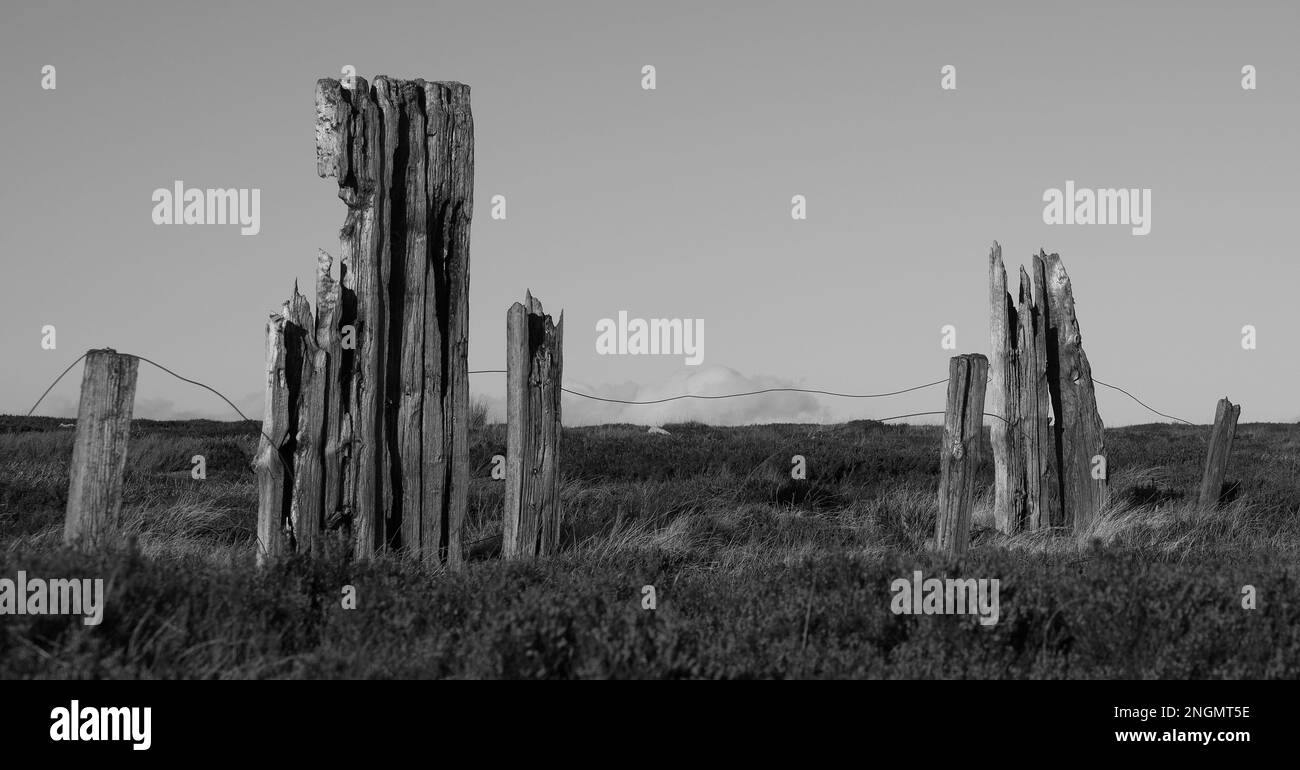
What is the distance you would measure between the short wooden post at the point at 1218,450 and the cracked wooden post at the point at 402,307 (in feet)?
33.5

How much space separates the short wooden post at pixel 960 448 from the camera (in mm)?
8695

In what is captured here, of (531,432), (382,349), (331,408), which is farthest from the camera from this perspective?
(531,432)

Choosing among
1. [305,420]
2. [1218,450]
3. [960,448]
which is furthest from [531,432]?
[1218,450]

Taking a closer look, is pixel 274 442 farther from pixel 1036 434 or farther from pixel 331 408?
pixel 1036 434

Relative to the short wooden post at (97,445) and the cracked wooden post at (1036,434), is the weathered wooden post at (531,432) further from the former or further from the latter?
the cracked wooden post at (1036,434)

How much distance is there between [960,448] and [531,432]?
364cm

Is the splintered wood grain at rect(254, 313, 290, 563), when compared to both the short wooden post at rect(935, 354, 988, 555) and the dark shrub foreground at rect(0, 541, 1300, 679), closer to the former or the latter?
the dark shrub foreground at rect(0, 541, 1300, 679)

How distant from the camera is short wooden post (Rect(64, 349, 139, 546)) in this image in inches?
249

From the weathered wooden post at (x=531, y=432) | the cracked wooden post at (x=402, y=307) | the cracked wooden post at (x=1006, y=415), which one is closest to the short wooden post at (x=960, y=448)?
the cracked wooden post at (x=1006, y=415)

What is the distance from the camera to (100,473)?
6.36 metres

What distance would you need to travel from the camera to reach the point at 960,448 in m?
8.70
